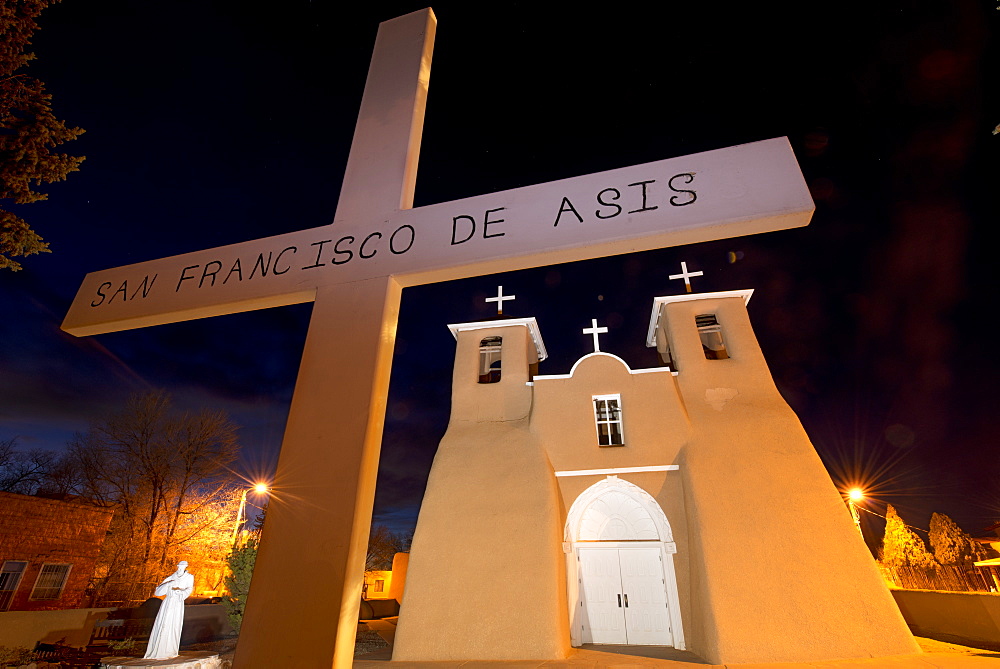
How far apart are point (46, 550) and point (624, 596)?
68.5 feet

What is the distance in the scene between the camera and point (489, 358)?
1677cm

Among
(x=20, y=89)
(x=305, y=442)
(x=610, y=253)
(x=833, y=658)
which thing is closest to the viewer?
(x=305, y=442)

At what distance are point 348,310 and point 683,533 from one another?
42.4 ft

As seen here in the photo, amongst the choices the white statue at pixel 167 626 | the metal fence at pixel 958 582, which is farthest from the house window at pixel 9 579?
the metal fence at pixel 958 582

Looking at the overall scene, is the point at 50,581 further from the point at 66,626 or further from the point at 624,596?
the point at 624,596

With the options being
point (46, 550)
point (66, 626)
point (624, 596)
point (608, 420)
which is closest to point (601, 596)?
point (624, 596)

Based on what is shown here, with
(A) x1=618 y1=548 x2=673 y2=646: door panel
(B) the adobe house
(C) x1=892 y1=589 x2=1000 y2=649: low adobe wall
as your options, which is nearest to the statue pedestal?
(A) x1=618 y1=548 x2=673 y2=646: door panel

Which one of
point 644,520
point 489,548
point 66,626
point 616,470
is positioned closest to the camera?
point 489,548

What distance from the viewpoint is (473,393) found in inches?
608

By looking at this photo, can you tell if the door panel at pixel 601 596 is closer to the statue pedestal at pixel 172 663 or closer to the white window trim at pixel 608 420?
the white window trim at pixel 608 420

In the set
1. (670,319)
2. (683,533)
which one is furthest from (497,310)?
(683,533)

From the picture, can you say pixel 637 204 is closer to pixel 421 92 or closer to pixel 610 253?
pixel 610 253

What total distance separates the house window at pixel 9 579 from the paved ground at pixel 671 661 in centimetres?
1472

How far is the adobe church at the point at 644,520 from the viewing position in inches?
411
